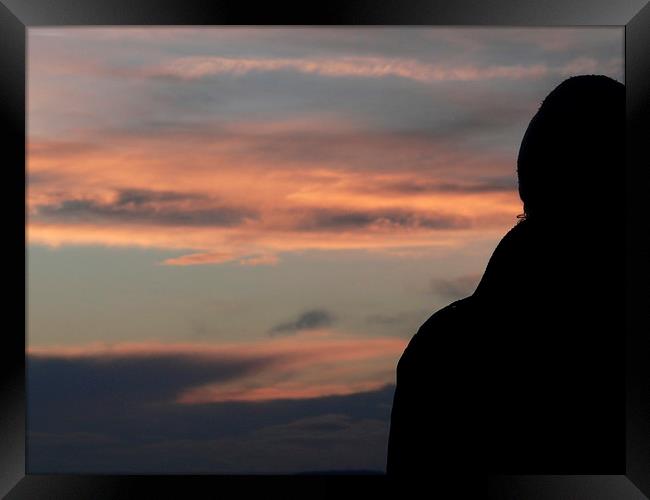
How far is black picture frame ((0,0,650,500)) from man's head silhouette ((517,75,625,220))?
0.76 metres

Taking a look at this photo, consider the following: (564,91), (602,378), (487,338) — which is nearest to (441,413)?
(487,338)

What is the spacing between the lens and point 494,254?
4.06 m

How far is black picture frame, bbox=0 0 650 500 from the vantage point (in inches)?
134

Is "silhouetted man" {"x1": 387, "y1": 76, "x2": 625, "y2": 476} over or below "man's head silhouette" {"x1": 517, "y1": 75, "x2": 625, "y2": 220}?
below

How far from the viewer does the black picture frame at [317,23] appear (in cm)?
342

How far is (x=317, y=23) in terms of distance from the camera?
3.44m

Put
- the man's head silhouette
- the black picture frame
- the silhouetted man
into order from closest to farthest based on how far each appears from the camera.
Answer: the black picture frame → the silhouetted man → the man's head silhouette

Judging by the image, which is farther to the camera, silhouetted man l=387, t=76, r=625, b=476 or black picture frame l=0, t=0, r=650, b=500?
silhouetted man l=387, t=76, r=625, b=476

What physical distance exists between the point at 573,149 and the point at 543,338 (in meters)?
0.96

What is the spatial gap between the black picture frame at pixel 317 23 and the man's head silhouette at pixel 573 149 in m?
0.76

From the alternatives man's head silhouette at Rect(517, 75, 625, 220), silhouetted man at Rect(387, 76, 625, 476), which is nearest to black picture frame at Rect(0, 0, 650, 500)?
silhouetted man at Rect(387, 76, 625, 476)

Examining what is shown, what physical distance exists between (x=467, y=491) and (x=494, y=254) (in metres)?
1.06

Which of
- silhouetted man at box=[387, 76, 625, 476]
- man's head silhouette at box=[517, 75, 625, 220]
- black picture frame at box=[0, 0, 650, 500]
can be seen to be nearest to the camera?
black picture frame at box=[0, 0, 650, 500]

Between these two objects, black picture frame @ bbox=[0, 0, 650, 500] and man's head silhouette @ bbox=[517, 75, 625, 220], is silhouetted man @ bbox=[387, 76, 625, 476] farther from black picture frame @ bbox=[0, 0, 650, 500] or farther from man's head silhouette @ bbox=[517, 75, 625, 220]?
black picture frame @ bbox=[0, 0, 650, 500]
